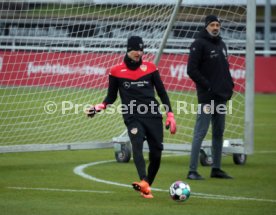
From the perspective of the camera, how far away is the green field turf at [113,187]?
974 cm

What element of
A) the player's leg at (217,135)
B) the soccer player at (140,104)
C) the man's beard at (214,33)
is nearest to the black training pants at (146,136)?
the soccer player at (140,104)

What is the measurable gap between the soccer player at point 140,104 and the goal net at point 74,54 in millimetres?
3618

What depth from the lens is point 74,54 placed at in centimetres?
1664

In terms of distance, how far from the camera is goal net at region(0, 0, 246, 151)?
15039 mm

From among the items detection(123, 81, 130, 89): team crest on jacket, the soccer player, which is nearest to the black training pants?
the soccer player

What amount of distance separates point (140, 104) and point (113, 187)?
4.21 ft

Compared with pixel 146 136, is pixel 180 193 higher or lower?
lower

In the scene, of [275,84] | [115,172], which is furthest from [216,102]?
[275,84]

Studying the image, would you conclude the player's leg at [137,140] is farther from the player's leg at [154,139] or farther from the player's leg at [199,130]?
the player's leg at [199,130]

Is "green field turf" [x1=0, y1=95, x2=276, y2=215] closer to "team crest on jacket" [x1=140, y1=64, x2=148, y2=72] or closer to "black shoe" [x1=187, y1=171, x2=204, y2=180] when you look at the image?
"black shoe" [x1=187, y1=171, x2=204, y2=180]

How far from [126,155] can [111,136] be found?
1.47 meters

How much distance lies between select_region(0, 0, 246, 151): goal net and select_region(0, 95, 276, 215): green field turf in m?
0.62

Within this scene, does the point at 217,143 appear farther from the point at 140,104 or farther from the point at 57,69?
the point at 57,69

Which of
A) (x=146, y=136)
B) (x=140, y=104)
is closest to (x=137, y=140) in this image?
(x=146, y=136)
